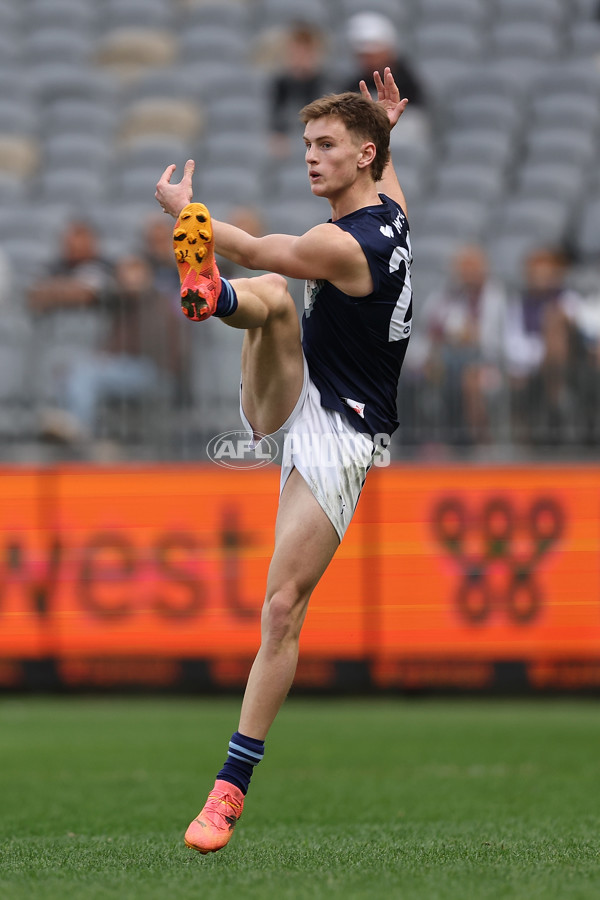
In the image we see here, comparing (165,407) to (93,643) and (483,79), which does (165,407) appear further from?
(483,79)

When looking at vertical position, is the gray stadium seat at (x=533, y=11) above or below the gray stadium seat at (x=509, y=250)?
above

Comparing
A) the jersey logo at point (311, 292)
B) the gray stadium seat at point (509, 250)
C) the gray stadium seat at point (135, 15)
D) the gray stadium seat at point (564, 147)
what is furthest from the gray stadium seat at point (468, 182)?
the jersey logo at point (311, 292)

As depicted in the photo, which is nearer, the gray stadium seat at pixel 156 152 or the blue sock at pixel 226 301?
the blue sock at pixel 226 301

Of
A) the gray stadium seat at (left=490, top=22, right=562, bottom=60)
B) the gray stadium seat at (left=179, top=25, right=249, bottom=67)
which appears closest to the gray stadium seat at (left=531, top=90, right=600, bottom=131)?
the gray stadium seat at (left=490, top=22, right=562, bottom=60)

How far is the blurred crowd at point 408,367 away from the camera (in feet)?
34.0

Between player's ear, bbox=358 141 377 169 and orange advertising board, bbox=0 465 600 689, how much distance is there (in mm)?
5668

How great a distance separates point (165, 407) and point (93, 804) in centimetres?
477

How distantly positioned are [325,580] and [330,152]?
595 centimetres

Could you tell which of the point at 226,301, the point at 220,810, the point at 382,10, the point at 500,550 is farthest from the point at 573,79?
the point at 220,810

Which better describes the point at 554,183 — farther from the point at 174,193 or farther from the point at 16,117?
the point at 174,193

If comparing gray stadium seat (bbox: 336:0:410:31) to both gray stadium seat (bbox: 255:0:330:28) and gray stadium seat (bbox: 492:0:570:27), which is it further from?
gray stadium seat (bbox: 492:0:570:27)

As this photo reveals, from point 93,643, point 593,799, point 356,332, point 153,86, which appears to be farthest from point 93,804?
point 153,86

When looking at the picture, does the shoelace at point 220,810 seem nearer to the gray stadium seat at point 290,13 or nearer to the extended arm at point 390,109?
the extended arm at point 390,109

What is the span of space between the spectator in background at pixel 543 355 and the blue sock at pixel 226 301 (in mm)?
6143
